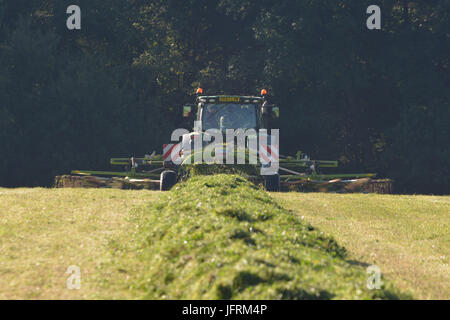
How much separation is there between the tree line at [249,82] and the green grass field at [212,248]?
15133 mm

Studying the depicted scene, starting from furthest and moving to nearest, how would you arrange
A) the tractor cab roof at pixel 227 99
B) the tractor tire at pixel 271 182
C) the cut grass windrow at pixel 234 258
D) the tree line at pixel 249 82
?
the tree line at pixel 249 82, the tractor cab roof at pixel 227 99, the tractor tire at pixel 271 182, the cut grass windrow at pixel 234 258

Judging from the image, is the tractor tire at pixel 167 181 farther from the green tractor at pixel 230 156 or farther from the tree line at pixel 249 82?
the tree line at pixel 249 82

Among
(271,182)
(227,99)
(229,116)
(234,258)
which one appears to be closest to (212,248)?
(234,258)

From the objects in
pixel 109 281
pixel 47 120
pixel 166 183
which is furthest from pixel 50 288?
pixel 47 120

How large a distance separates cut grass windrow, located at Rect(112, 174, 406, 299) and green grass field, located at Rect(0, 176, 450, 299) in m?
0.02

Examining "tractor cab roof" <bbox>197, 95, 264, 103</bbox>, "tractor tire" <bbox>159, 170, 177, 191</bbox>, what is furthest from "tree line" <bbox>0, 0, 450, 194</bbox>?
"tractor tire" <bbox>159, 170, 177, 191</bbox>

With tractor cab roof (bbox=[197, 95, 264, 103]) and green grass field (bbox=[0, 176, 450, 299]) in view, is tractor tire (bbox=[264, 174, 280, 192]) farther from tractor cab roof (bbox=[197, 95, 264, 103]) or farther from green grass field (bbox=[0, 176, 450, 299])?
tractor cab roof (bbox=[197, 95, 264, 103])

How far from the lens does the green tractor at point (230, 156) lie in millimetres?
17469

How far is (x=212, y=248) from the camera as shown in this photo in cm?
804

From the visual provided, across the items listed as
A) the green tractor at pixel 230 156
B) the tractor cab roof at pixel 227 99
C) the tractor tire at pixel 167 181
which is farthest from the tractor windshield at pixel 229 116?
the tractor tire at pixel 167 181

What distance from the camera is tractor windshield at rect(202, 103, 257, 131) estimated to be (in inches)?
779

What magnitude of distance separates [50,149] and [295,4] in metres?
13.3

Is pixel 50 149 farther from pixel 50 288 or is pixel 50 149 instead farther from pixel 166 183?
pixel 50 288

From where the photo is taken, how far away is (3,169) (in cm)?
3002
